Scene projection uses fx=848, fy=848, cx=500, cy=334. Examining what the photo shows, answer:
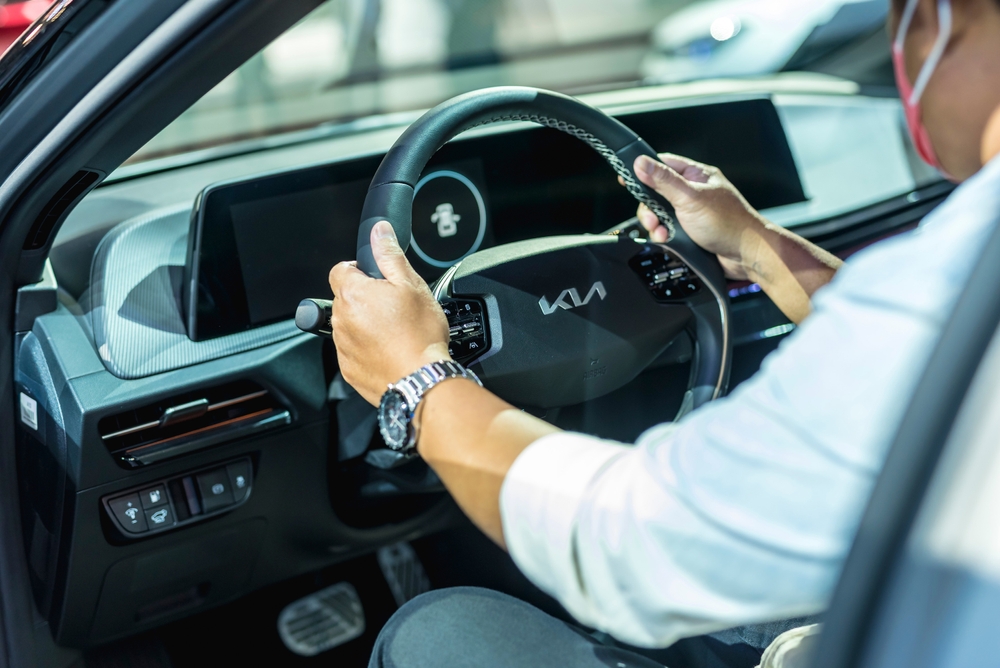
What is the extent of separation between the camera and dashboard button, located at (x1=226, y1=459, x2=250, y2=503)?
4.59 ft

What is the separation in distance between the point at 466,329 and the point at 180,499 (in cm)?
59

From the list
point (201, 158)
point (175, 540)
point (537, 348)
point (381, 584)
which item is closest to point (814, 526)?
point (537, 348)

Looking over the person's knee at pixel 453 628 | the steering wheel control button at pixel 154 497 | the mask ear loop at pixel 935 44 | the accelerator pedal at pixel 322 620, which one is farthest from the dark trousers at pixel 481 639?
the accelerator pedal at pixel 322 620

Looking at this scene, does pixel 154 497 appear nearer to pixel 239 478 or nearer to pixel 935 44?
pixel 239 478

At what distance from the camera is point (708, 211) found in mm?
1266

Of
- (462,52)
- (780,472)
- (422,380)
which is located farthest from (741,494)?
(462,52)

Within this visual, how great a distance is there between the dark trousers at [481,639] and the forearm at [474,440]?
0.87ft

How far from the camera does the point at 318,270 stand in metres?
1.44

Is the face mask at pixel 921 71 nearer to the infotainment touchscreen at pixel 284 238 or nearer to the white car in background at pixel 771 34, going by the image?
the infotainment touchscreen at pixel 284 238

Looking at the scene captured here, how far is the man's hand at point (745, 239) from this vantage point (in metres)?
1.27

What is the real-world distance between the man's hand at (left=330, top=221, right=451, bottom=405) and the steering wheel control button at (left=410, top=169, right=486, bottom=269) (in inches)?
21.7

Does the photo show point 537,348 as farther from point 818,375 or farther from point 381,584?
point 381,584

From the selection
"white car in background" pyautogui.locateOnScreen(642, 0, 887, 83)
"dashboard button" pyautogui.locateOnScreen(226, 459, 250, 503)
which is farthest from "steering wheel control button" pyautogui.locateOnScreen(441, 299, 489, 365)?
"white car in background" pyautogui.locateOnScreen(642, 0, 887, 83)

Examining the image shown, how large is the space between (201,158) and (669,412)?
Result: 41.8 inches
